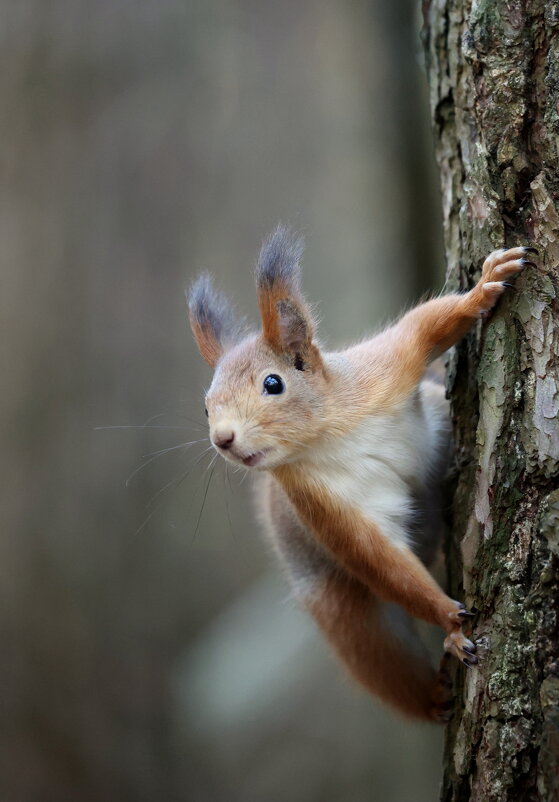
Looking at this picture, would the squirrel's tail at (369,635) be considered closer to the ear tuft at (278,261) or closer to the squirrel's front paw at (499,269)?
the ear tuft at (278,261)

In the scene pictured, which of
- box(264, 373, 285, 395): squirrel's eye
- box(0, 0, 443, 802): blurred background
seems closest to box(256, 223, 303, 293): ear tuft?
box(264, 373, 285, 395): squirrel's eye

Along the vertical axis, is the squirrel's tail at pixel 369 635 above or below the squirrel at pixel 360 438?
below

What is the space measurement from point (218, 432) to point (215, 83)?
9.84 feet

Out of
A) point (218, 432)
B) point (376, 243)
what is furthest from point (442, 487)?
point (376, 243)

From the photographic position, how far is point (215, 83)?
175 inches

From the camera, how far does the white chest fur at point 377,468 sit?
226 cm

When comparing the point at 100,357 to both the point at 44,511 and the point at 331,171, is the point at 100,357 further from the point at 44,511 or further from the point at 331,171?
the point at 331,171

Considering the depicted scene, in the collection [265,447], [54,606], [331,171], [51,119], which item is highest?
[51,119]

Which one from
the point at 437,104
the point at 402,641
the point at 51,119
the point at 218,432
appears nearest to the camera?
the point at 218,432

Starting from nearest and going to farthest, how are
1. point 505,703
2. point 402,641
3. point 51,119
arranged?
point 505,703
point 402,641
point 51,119

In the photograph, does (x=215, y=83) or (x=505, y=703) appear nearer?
(x=505, y=703)

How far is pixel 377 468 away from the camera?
91.1 inches

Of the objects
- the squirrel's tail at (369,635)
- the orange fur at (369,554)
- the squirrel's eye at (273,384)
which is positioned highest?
the squirrel's eye at (273,384)

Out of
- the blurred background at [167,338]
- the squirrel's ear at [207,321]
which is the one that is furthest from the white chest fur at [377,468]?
the blurred background at [167,338]
